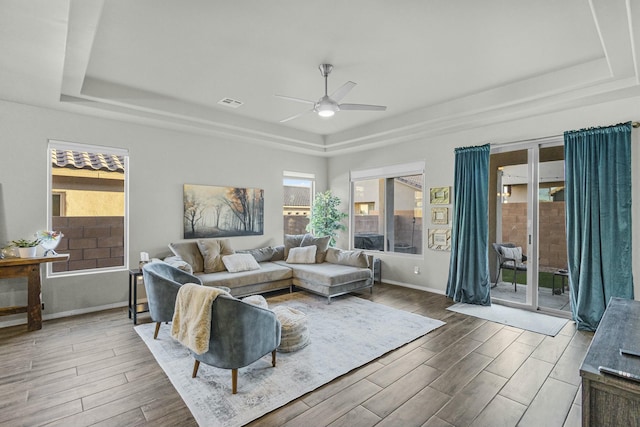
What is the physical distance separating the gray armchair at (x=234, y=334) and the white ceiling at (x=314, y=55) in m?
2.32

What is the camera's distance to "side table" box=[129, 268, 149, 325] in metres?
3.89

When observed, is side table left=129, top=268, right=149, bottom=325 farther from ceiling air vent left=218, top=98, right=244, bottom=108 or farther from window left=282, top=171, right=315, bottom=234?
window left=282, top=171, right=315, bottom=234

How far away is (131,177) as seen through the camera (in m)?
4.62

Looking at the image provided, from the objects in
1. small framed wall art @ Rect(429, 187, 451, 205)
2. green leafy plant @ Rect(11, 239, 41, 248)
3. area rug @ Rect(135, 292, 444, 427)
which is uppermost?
A: small framed wall art @ Rect(429, 187, 451, 205)

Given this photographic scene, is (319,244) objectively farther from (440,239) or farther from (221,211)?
(440,239)

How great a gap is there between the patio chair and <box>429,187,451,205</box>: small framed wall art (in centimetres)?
103

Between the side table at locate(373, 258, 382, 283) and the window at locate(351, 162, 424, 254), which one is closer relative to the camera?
the window at locate(351, 162, 424, 254)

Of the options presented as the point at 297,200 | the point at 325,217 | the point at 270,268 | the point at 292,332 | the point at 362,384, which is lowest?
the point at 362,384

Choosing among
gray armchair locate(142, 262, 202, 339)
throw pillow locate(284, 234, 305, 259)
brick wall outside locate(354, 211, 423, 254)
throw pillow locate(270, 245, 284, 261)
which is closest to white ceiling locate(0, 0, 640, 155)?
brick wall outside locate(354, 211, 423, 254)

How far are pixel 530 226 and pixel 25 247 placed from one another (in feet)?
21.5

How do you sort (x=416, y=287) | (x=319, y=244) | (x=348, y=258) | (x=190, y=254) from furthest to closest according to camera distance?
(x=319, y=244) → (x=416, y=287) → (x=348, y=258) → (x=190, y=254)

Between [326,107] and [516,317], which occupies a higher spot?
[326,107]

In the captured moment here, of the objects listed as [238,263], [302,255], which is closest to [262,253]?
[302,255]

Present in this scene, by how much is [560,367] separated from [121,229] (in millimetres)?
5613
